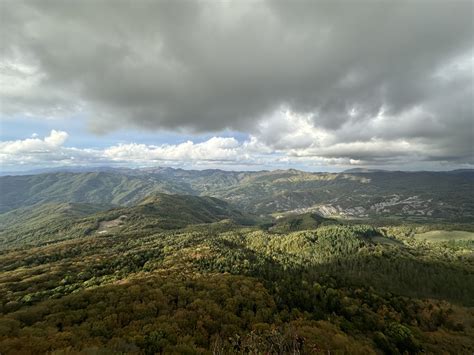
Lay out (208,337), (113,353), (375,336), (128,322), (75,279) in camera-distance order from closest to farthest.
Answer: (113,353) → (208,337) → (128,322) → (375,336) → (75,279)

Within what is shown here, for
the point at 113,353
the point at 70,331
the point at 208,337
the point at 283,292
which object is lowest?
the point at 283,292

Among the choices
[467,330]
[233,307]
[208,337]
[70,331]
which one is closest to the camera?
[70,331]

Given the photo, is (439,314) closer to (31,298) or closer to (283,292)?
(283,292)

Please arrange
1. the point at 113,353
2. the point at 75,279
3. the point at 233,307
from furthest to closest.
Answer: the point at 75,279 < the point at 233,307 < the point at 113,353

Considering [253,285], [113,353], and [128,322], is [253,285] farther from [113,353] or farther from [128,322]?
[113,353]

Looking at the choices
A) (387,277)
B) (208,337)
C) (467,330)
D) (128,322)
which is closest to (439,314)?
(467,330)

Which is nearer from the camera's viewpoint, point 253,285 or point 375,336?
point 375,336

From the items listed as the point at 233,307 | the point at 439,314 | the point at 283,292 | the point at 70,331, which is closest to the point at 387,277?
the point at 439,314

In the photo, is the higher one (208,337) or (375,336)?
(208,337)

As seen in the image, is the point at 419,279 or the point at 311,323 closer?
the point at 311,323
